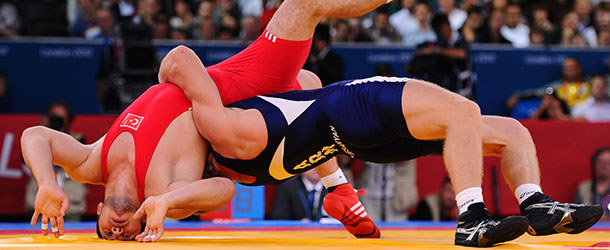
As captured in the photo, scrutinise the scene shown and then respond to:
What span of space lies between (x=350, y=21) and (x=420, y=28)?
0.78m

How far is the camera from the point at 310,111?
338cm

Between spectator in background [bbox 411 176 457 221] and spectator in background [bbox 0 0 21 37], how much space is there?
4343 millimetres

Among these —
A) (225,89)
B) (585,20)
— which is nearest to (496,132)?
(225,89)

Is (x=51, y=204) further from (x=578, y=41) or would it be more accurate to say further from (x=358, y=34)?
(x=578, y=41)

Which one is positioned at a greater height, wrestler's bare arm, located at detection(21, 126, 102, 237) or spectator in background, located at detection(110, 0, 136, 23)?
spectator in background, located at detection(110, 0, 136, 23)

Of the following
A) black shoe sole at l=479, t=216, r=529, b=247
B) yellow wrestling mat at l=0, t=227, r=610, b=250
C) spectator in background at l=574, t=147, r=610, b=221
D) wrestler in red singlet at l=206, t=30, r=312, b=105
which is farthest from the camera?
spectator in background at l=574, t=147, r=610, b=221

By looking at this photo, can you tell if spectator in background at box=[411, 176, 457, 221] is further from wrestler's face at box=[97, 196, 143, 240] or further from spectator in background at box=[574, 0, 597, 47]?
spectator in background at box=[574, 0, 597, 47]

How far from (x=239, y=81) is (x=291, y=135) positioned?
446 mm

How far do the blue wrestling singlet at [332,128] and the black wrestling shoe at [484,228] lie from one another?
16.8 inches

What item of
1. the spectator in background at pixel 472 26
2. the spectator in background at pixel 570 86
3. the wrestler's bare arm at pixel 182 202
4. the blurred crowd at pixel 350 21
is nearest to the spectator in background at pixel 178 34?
the blurred crowd at pixel 350 21

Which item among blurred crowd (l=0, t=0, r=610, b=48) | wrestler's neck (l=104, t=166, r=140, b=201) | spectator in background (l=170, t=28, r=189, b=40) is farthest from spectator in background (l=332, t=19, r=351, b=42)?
wrestler's neck (l=104, t=166, r=140, b=201)

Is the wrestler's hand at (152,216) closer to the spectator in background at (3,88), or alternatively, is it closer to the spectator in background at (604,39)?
the spectator in background at (3,88)

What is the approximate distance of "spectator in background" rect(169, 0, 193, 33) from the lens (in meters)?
8.48

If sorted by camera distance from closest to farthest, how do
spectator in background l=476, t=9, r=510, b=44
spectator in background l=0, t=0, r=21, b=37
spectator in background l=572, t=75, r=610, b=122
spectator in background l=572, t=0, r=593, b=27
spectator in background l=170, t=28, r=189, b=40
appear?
spectator in background l=572, t=75, r=610, b=122 < spectator in background l=170, t=28, r=189, b=40 < spectator in background l=0, t=0, r=21, b=37 < spectator in background l=476, t=9, r=510, b=44 < spectator in background l=572, t=0, r=593, b=27
